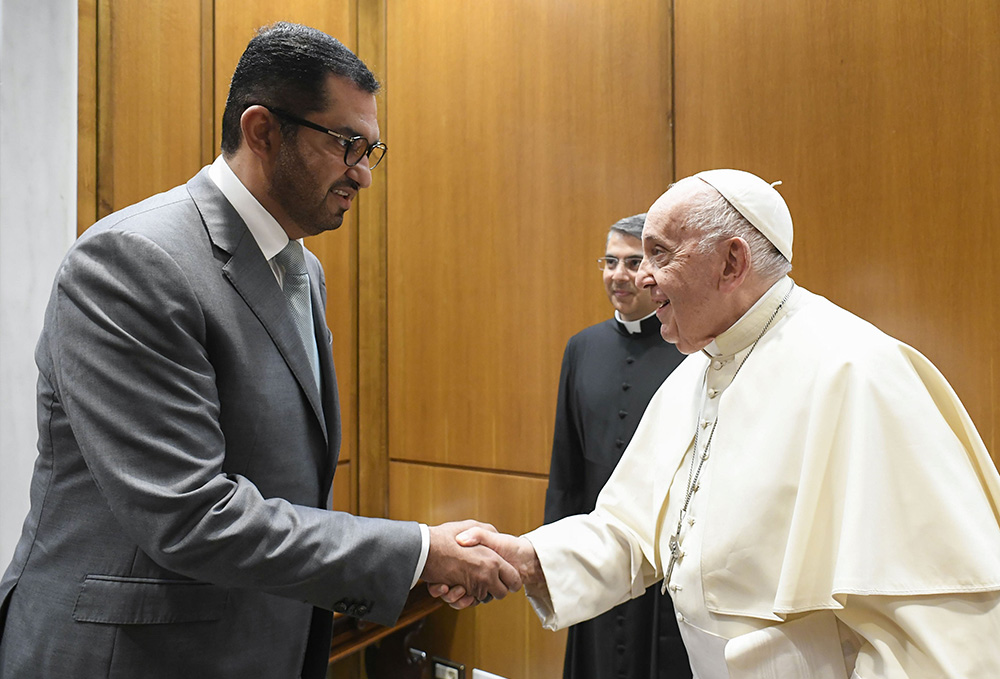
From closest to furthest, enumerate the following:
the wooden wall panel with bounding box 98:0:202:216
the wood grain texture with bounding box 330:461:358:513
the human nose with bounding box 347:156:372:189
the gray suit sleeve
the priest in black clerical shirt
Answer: the gray suit sleeve, the human nose with bounding box 347:156:372:189, the priest in black clerical shirt, the wooden wall panel with bounding box 98:0:202:216, the wood grain texture with bounding box 330:461:358:513

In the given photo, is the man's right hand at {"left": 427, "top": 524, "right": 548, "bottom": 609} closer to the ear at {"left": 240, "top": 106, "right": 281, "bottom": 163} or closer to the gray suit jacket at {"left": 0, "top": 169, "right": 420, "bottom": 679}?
the gray suit jacket at {"left": 0, "top": 169, "right": 420, "bottom": 679}

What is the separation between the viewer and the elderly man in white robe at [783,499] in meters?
1.38

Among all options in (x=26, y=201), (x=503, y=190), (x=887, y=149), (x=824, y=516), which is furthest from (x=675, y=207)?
(x=26, y=201)

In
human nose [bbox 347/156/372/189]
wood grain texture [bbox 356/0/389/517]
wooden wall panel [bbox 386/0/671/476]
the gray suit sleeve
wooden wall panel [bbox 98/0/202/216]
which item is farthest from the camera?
wood grain texture [bbox 356/0/389/517]

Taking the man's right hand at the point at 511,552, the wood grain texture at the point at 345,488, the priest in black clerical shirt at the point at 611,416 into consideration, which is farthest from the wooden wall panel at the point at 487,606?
the man's right hand at the point at 511,552

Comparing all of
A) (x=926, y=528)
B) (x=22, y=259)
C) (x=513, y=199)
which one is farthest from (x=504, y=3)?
(x=926, y=528)

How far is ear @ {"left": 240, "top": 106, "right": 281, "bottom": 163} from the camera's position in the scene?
1.62m

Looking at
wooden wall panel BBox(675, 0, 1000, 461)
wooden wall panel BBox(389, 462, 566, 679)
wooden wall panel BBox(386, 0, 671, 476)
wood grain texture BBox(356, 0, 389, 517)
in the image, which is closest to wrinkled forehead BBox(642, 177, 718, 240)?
wooden wall panel BBox(675, 0, 1000, 461)

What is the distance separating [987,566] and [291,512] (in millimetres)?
1303

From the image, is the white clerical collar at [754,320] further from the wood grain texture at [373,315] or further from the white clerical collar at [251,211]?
the wood grain texture at [373,315]

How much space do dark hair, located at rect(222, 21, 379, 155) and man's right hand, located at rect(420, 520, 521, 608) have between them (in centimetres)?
97

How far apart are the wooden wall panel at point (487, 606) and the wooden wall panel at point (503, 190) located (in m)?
0.11

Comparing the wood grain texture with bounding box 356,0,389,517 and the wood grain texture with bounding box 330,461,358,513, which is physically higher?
the wood grain texture with bounding box 356,0,389,517

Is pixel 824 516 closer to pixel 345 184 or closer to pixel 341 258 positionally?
pixel 345 184
